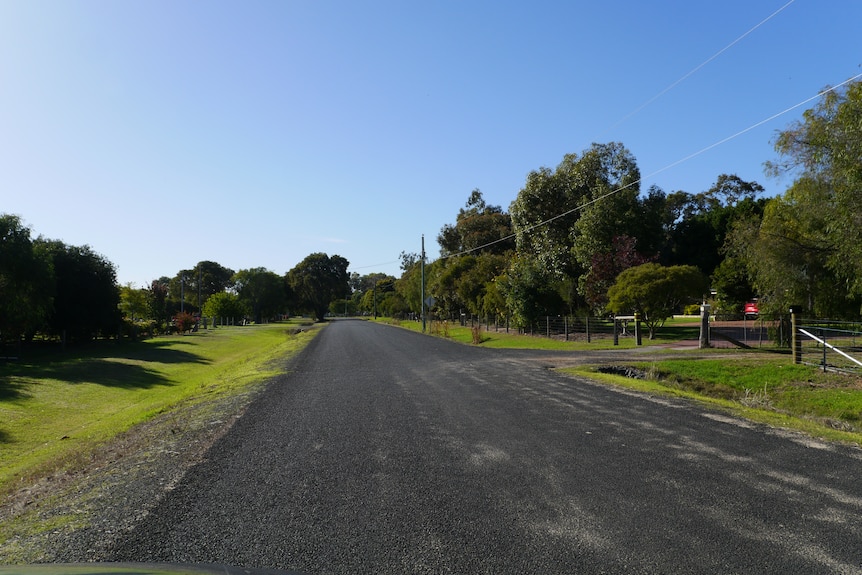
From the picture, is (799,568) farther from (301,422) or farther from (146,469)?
(301,422)

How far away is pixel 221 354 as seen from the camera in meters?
42.4

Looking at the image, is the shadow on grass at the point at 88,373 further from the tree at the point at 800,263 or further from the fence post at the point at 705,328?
the tree at the point at 800,263

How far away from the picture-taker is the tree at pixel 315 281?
134 m

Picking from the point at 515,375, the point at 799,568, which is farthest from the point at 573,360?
the point at 799,568

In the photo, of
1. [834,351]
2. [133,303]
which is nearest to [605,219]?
[834,351]

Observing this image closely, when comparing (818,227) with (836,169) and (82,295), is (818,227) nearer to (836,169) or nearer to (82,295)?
(836,169)

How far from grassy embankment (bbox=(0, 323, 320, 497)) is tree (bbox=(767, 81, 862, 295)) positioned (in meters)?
17.0

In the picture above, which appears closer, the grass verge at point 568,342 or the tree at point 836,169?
the tree at point 836,169

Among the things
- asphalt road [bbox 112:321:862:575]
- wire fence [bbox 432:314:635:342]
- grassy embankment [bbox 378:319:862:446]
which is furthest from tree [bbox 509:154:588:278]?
asphalt road [bbox 112:321:862:575]

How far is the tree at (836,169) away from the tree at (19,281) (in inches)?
1425

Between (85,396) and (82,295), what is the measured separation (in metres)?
25.7

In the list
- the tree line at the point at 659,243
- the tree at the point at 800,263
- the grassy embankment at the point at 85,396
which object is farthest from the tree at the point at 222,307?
the tree at the point at 800,263

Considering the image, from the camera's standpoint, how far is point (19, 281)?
3281cm

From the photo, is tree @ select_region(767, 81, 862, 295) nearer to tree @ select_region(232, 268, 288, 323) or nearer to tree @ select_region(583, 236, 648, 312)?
tree @ select_region(583, 236, 648, 312)
